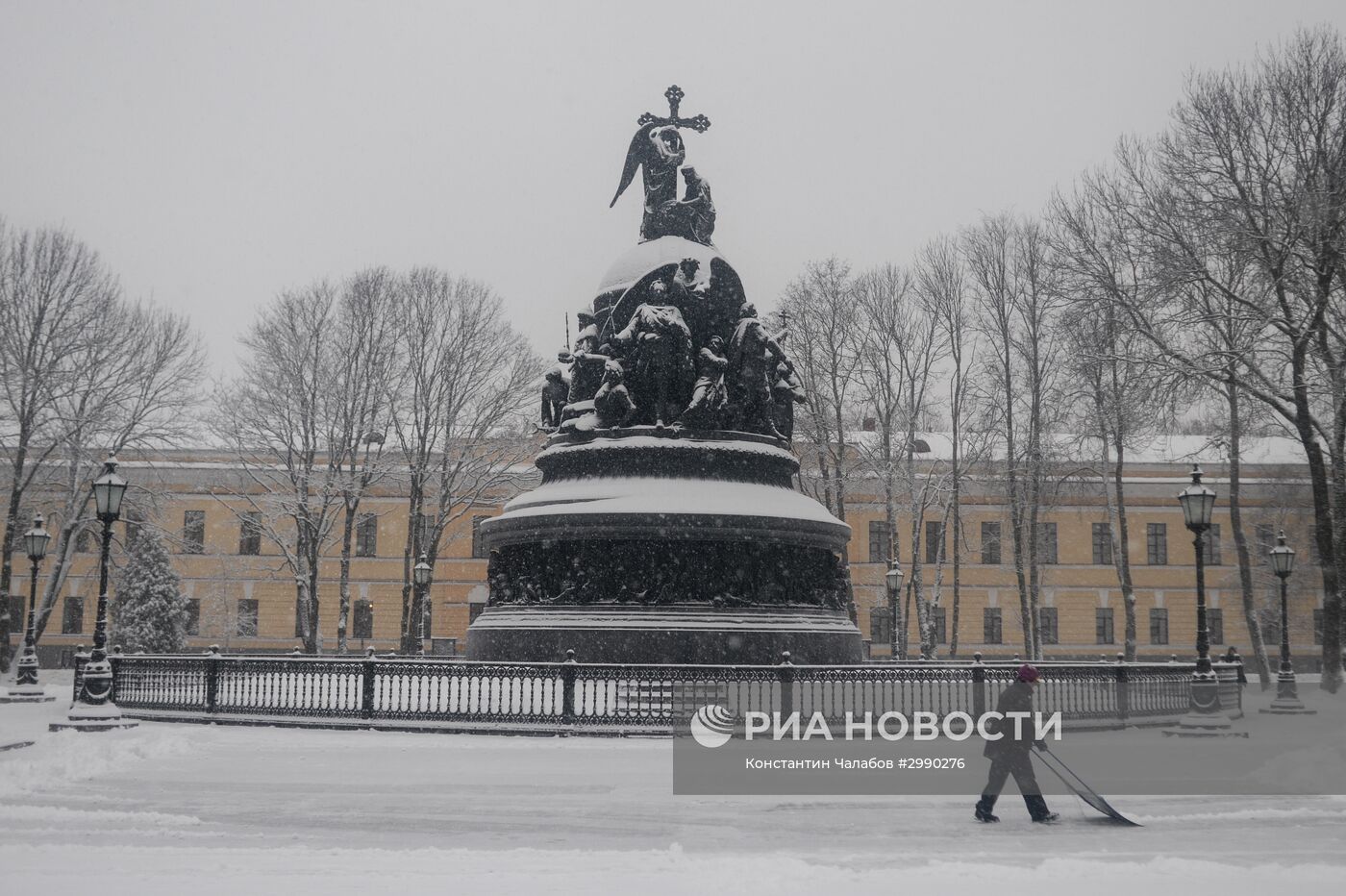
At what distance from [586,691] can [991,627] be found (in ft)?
127

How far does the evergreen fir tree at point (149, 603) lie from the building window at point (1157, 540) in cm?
3934

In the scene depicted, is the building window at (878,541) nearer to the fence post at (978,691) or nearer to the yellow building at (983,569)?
the yellow building at (983,569)

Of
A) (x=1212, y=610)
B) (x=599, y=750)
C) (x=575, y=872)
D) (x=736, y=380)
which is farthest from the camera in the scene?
(x=1212, y=610)

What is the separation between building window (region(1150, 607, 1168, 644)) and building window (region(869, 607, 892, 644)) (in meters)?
11.3

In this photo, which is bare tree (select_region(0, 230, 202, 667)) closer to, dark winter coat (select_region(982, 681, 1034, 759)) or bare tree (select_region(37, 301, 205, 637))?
bare tree (select_region(37, 301, 205, 637))

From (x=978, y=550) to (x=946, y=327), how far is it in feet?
48.9

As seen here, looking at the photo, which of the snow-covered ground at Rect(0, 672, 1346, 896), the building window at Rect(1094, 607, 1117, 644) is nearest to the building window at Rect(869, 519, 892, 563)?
the building window at Rect(1094, 607, 1117, 644)

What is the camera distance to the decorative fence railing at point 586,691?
16.0m

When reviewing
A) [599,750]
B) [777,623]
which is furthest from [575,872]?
[777,623]

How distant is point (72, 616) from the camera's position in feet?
158

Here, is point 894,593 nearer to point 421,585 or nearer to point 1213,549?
point 421,585

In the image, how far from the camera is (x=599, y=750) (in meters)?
14.3

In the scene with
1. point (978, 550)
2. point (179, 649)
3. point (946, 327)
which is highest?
point (946, 327)

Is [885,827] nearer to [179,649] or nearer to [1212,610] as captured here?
[179,649]
